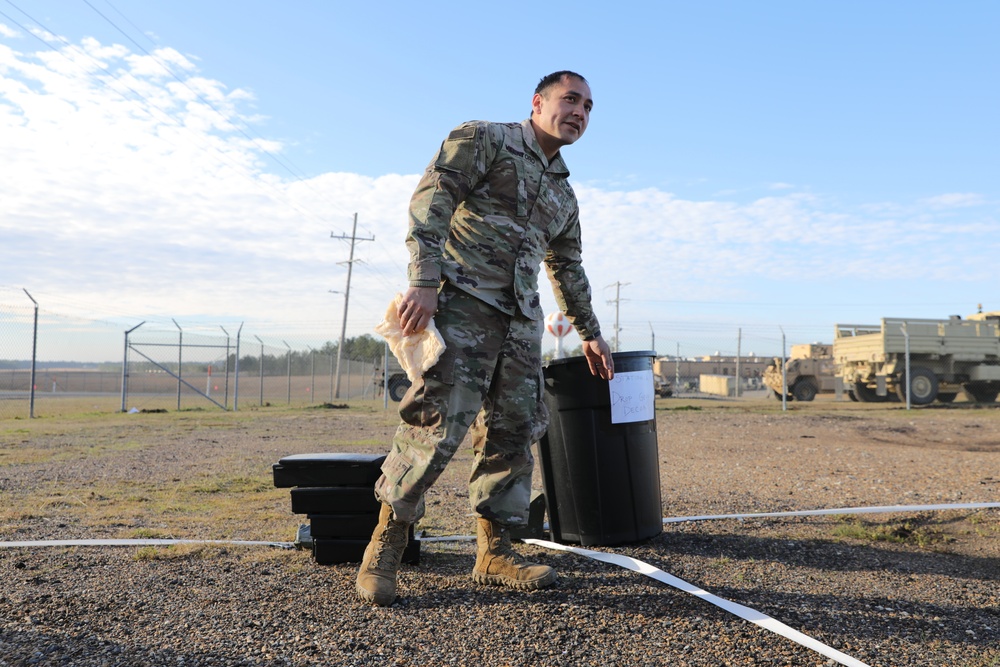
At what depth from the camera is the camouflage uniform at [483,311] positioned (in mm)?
2609

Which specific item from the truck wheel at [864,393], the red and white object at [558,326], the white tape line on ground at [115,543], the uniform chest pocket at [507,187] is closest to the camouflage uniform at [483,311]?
the uniform chest pocket at [507,187]

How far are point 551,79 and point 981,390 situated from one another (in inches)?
836

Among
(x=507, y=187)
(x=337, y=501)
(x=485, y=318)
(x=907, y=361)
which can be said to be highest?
(x=507, y=187)

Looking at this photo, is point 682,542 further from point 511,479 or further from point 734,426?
point 734,426

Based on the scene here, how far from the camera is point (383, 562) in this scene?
105 inches

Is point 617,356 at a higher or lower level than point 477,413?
higher

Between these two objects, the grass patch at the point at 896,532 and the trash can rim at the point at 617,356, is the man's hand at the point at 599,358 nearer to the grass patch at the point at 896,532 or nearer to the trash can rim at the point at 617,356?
the trash can rim at the point at 617,356

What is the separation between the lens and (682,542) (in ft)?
11.6

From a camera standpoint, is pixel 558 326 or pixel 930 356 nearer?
pixel 558 326

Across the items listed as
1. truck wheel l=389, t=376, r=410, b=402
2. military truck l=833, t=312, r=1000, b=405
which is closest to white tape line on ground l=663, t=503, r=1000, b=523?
military truck l=833, t=312, r=1000, b=405

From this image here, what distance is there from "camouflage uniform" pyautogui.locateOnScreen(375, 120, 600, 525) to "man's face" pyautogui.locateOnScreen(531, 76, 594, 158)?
2.6 inches

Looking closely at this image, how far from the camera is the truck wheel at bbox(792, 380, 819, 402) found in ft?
70.7

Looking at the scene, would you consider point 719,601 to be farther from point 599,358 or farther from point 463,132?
point 463,132

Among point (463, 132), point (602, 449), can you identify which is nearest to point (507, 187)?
point (463, 132)
